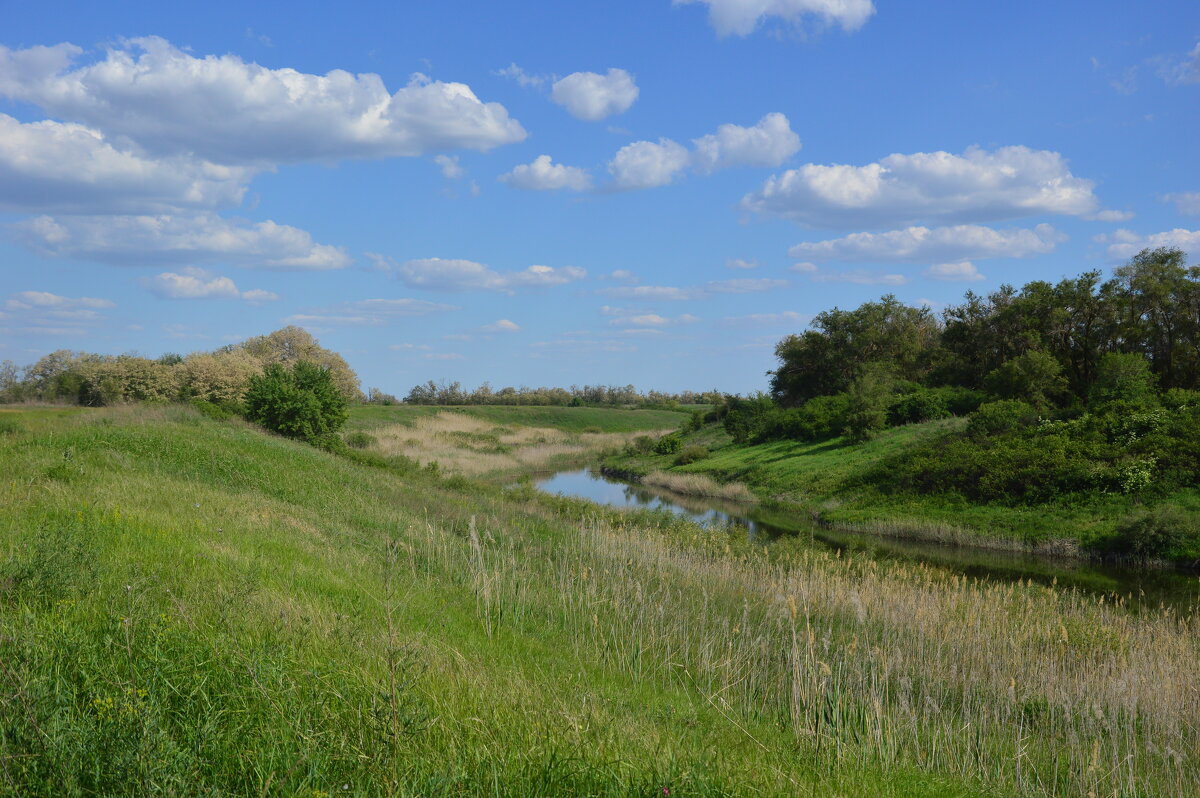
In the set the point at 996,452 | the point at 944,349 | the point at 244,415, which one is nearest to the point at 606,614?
the point at 996,452

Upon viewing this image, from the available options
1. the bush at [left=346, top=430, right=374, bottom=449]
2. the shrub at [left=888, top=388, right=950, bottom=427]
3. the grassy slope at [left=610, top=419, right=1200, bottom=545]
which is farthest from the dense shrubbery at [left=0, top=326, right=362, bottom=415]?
the shrub at [left=888, top=388, right=950, bottom=427]

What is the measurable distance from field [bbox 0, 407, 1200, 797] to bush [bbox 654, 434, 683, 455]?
4298cm

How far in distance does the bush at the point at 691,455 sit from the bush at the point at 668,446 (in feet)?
8.17

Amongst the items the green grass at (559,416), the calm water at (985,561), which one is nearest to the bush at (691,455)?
the calm water at (985,561)

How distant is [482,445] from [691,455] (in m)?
16.8

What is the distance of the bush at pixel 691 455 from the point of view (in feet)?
181

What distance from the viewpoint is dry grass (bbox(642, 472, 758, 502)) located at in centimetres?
4194

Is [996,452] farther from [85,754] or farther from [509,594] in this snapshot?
[85,754]

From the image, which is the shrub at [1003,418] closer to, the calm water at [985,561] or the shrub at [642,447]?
the calm water at [985,561]

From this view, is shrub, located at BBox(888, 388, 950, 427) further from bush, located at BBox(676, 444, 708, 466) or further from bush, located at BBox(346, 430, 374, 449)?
bush, located at BBox(346, 430, 374, 449)

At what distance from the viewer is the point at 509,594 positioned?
11.1 meters

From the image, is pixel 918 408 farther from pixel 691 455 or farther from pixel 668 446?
pixel 668 446

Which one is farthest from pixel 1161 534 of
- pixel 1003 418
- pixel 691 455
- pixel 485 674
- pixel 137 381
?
pixel 137 381

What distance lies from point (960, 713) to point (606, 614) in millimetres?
4342
